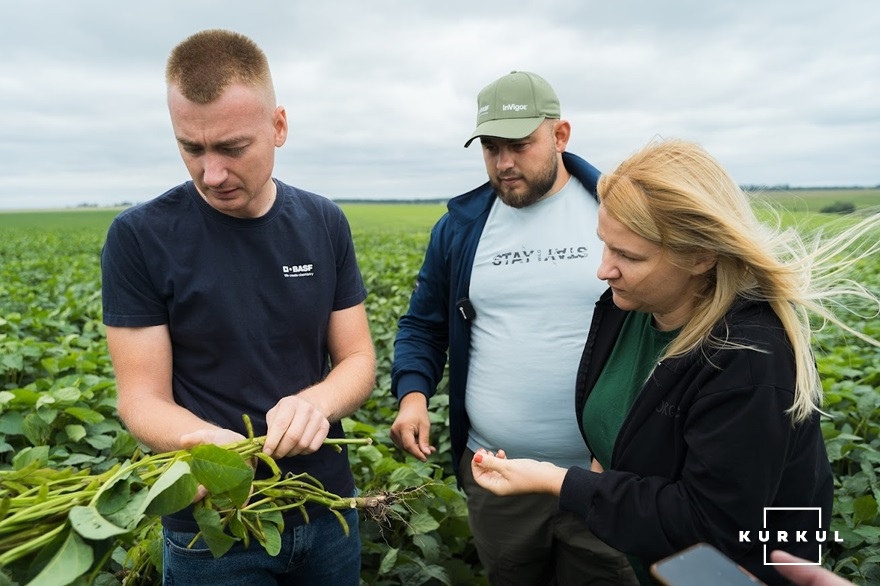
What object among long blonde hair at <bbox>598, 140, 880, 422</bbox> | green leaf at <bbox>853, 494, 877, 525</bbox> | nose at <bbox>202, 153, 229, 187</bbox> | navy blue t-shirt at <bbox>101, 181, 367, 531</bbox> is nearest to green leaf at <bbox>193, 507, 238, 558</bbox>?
navy blue t-shirt at <bbox>101, 181, 367, 531</bbox>

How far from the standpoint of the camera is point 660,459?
1569mm

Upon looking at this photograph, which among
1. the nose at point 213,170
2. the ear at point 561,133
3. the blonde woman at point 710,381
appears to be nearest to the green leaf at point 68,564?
the nose at point 213,170

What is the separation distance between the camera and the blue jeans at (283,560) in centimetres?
169

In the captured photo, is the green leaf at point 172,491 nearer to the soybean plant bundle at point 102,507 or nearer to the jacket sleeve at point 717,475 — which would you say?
the soybean plant bundle at point 102,507

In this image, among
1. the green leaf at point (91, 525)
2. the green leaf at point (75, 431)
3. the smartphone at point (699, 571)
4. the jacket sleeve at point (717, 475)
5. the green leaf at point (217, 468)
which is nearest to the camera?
the smartphone at point (699, 571)

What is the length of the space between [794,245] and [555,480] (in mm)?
830

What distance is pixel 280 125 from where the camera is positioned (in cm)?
184

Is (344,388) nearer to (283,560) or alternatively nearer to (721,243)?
(283,560)

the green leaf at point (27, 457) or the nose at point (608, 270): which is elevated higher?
the nose at point (608, 270)

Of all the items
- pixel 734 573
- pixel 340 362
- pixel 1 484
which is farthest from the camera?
pixel 340 362

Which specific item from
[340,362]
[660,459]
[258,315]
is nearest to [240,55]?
[258,315]

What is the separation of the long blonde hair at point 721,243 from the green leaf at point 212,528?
1057 mm

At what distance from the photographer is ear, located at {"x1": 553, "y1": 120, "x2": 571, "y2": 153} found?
2601mm

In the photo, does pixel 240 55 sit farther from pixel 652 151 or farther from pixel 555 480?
pixel 555 480
